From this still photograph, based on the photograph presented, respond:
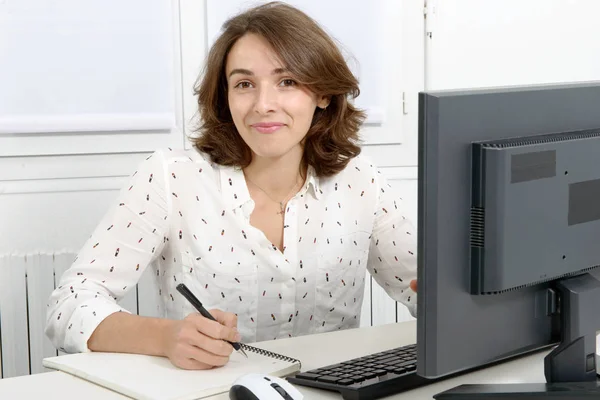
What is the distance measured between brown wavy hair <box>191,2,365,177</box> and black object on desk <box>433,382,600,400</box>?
Result: 33.5 inches

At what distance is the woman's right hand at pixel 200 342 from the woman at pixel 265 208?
313 mm

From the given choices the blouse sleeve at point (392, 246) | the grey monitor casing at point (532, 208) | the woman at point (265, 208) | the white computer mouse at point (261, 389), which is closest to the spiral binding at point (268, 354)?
the white computer mouse at point (261, 389)

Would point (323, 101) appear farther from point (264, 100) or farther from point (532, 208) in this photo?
point (532, 208)

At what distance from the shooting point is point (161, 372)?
1.36 m

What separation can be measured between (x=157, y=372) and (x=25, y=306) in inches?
44.9

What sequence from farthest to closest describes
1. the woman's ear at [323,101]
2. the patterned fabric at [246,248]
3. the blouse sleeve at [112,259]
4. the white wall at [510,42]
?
1. the white wall at [510,42]
2. the woman's ear at [323,101]
3. the patterned fabric at [246,248]
4. the blouse sleeve at [112,259]

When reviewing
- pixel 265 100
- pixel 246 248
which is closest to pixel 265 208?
pixel 246 248

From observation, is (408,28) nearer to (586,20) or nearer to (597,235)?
(586,20)

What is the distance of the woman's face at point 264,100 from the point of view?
1.80m

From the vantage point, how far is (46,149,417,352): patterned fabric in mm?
1764

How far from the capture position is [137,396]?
4.07 ft

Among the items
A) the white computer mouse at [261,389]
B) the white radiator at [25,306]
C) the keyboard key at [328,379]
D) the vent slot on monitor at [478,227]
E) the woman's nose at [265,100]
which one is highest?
the woman's nose at [265,100]

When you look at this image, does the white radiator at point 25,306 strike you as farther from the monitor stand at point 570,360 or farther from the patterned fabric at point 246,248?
the monitor stand at point 570,360

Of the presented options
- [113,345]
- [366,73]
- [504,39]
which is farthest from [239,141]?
[504,39]
